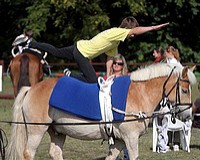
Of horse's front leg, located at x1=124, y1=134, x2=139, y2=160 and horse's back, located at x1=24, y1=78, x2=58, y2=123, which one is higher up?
horse's back, located at x1=24, y1=78, x2=58, y2=123

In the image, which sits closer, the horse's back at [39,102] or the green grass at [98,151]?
the horse's back at [39,102]

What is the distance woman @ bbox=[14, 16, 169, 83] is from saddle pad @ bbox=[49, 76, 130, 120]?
380 mm

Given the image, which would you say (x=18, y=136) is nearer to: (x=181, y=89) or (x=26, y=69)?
(x=181, y=89)

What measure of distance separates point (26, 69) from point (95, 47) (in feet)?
20.0

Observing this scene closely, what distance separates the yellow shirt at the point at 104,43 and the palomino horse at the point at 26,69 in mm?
5903

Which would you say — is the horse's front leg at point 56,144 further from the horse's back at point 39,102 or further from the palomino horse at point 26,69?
the palomino horse at point 26,69

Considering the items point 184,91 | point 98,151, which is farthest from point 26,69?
point 184,91

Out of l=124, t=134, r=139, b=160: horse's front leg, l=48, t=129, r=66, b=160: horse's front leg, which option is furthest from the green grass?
l=124, t=134, r=139, b=160: horse's front leg

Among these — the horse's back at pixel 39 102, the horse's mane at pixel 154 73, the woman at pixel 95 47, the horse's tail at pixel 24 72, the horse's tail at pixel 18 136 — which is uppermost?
the woman at pixel 95 47

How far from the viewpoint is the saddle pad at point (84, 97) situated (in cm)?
711

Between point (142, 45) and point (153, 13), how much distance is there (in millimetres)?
1539

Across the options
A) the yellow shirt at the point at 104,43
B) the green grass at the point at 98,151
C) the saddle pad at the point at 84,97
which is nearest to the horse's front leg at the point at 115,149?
the saddle pad at the point at 84,97

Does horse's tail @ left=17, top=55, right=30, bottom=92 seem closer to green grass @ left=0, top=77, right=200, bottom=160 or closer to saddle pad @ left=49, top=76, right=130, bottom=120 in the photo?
green grass @ left=0, top=77, right=200, bottom=160

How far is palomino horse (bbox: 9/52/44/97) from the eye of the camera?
1363 cm
